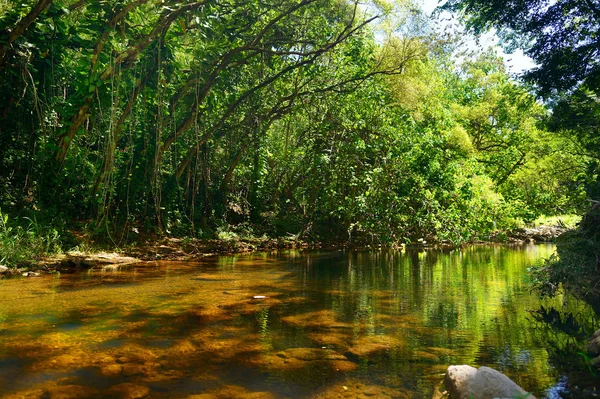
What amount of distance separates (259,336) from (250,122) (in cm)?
1030

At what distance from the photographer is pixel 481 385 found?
2.73 metres

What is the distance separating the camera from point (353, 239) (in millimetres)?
15453

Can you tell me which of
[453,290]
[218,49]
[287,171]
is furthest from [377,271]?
[287,171]

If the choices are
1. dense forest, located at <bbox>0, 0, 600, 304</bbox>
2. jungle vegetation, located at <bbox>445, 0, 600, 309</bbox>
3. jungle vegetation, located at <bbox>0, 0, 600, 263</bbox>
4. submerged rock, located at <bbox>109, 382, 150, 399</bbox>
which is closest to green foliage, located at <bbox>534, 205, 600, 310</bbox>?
dense forest, located at <bbox>0, 0, 600, 304</bbox>

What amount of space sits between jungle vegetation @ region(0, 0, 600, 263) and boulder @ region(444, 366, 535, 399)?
3613 millimetres

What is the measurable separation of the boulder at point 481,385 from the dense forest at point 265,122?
2.80 meters

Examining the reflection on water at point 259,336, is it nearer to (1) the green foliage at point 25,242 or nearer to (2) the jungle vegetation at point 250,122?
(1) the green foliage at point 25,242

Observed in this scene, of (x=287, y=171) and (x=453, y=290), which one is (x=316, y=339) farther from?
(x=287, y=171)

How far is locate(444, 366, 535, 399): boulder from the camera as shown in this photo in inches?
105

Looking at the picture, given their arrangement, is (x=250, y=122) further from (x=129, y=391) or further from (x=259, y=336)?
(x=129, y=391)

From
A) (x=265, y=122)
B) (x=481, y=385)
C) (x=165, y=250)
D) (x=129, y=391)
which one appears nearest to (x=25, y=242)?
(x=165, y=250)

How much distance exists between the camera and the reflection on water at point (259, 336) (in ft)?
9.98

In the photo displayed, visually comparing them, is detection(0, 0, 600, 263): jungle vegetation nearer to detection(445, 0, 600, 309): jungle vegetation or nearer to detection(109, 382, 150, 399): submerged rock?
detection(445, 0, 600, 309): jungle vegetation

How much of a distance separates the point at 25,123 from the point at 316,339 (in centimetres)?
820
